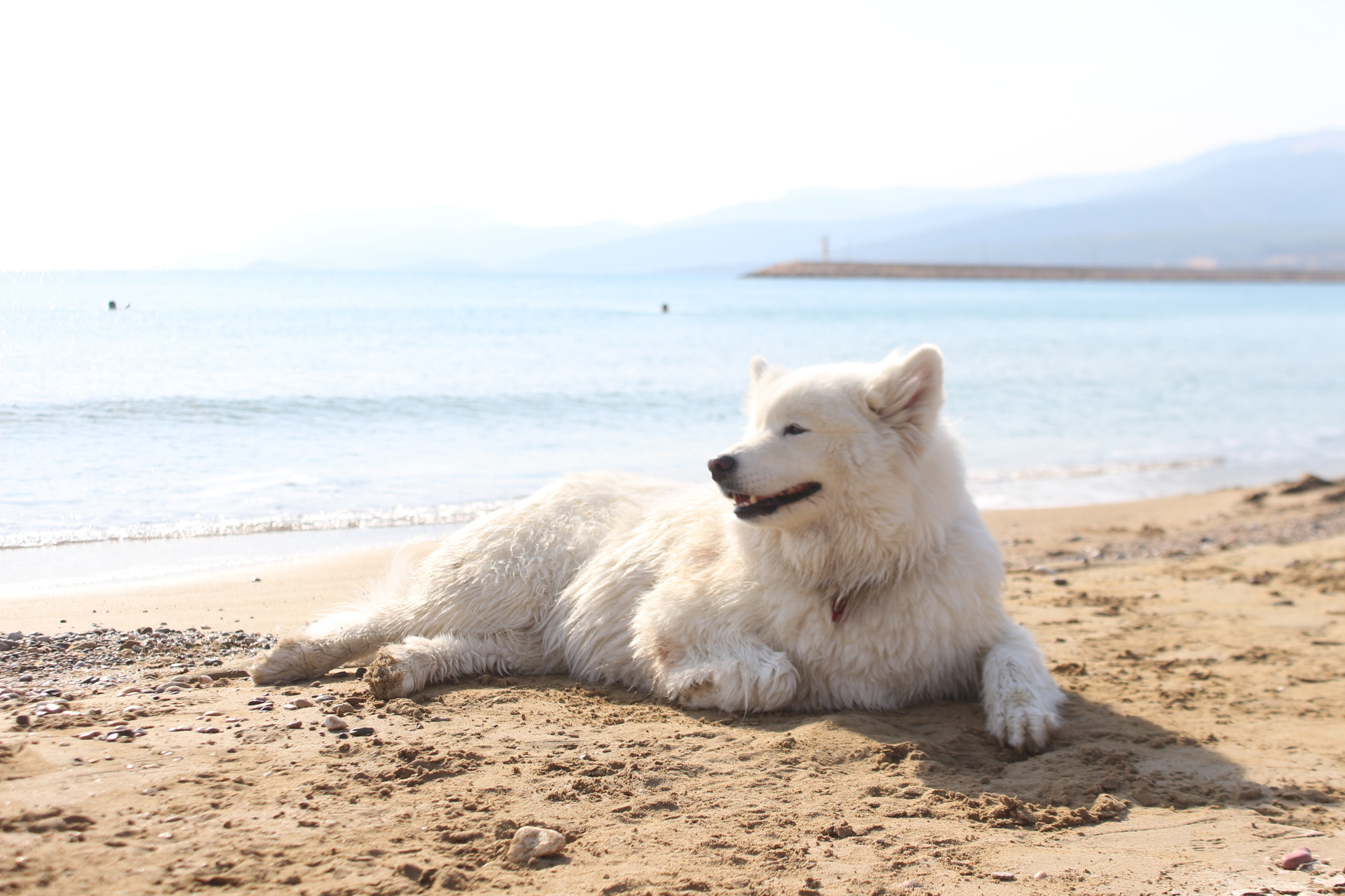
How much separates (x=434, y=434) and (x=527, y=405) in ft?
12.1

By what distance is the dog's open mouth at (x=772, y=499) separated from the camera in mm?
3900

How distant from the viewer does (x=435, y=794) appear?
3105 millimetres

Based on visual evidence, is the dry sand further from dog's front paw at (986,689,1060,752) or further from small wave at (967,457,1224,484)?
small wave at (967,457,1224,484)

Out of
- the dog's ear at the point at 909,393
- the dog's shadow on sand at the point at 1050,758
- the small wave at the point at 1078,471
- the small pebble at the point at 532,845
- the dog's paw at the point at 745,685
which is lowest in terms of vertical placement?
the small wave at the point at 1078,471

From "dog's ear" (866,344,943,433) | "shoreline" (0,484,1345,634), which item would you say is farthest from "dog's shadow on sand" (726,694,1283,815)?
"shoreline" (0,484,1345,634)

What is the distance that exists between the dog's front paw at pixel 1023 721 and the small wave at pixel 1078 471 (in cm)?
926

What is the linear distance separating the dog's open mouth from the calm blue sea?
2.02 meters

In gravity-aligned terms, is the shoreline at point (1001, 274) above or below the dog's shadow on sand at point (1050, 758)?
above

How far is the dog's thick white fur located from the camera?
390 cm

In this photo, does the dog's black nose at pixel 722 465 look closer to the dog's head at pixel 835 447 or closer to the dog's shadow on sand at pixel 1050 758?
the dog's head at pixel 835 447

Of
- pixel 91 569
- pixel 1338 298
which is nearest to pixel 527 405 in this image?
pixel 91 569

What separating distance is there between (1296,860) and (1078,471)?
38.2ft

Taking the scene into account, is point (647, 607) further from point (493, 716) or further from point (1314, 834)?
point (1314, 834)

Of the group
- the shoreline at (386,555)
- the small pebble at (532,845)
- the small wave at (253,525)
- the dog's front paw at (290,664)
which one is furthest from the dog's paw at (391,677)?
the small wave at (253,525)
